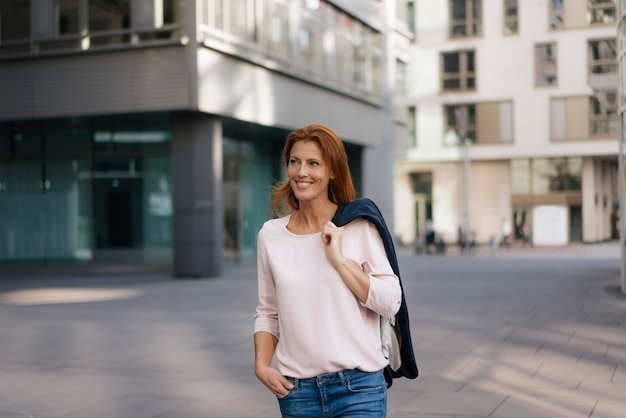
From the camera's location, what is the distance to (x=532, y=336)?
11.6 meters

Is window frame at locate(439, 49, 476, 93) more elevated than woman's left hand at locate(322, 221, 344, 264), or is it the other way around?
window frame at locate(439, 49, 476, 93)

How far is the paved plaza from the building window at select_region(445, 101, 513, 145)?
35619mm

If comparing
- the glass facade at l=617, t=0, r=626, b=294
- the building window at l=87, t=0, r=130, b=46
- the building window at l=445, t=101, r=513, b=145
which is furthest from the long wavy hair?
the building window at l=445, t=101, r=513, b=145

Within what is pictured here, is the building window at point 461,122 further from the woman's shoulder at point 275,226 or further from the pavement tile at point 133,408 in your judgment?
the woman's shoulder at point 275,226

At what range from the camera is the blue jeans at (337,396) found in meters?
3.18

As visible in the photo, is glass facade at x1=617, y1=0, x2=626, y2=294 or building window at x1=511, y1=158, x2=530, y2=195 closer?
glass facade at x1=617, y1=0, x2=626, y2=294

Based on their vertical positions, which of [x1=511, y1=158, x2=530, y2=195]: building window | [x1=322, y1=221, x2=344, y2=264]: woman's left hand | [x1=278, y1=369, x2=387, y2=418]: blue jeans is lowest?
[x1=278, y1=369, x2=387, y2=418]: blue jeans

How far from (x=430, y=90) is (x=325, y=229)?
2160 inches

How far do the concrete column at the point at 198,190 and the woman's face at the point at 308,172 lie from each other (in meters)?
21.9

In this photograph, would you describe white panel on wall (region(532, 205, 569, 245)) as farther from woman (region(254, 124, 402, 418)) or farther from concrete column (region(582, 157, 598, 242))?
woman (region(254, 124, 402, 418))

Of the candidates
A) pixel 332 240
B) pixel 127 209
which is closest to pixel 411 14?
pixel 127 209

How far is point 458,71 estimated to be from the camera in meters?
56.8

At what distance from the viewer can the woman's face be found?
10.8 ft

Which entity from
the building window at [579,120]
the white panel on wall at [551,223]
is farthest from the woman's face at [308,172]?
the white panel on wall at [551,223]
